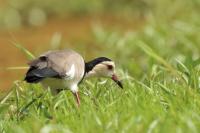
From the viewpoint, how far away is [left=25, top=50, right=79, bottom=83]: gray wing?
17.9 ft

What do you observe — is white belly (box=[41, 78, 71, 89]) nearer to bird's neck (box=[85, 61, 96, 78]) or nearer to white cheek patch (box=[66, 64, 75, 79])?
white cheek patch (box=[66, 64, 75, 79])

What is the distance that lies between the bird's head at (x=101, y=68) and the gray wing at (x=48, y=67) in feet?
1.22

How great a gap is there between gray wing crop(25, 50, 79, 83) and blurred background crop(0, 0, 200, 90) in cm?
219

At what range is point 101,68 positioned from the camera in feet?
20.0

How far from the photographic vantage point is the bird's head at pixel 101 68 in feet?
19.9

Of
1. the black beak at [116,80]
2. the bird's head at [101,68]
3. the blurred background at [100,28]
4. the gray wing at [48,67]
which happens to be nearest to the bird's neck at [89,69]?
the bird's head at [101,68]

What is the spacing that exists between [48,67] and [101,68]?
2.21ft

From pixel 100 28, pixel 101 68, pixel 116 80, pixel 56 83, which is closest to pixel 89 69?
pixel 101 68

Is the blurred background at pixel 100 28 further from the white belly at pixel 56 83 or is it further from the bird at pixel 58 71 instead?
the white belly at pixel 56 83

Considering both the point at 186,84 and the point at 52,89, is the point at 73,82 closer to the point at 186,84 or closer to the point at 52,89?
the point at 52,89

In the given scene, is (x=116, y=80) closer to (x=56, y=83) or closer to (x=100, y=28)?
(x=56, y=83)

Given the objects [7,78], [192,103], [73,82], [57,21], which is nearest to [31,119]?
[73,82]

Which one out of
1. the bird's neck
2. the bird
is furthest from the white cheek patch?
the bird's neck

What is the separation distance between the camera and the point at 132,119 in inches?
186
